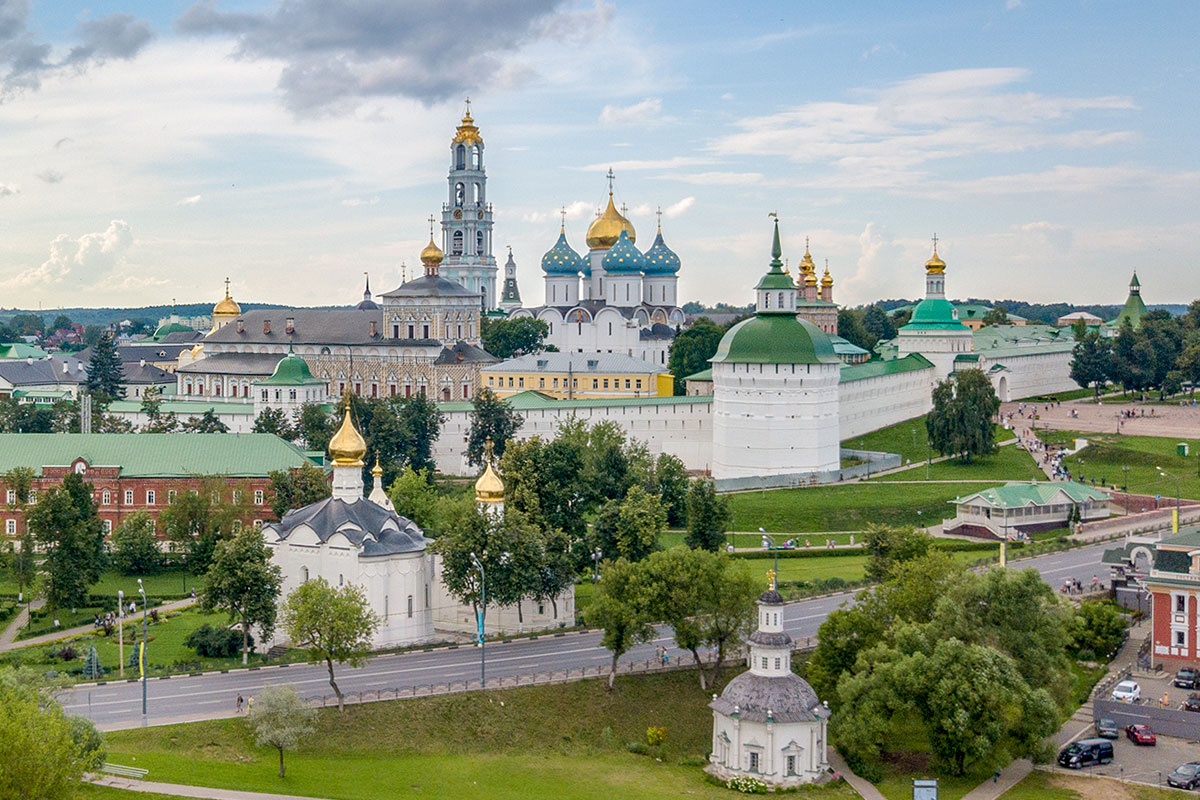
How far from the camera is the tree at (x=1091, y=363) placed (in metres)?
101

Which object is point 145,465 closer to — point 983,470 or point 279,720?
point 279,720

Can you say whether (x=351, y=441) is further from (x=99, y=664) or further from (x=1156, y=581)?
(x=1156, y=581)

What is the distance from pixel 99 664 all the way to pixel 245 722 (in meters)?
Result: 8.49

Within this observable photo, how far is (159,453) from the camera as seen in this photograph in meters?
70.1

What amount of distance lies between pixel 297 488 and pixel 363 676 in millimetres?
19580

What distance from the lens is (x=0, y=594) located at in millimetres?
59719

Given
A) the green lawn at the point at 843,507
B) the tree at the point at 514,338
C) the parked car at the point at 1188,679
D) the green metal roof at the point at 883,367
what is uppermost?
the tree at the point at 514,338

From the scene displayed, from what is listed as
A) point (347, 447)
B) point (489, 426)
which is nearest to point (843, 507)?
point (489, 426)

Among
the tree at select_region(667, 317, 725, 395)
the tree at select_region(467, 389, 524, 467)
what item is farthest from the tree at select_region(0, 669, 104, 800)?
the tree at select_region(667, 317, 725, 395)

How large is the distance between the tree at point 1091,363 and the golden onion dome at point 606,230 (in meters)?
34.7

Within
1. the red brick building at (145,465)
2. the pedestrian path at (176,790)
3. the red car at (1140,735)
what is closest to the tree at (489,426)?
the red brick building at (145,465)

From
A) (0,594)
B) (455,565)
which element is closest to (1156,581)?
(455,565)

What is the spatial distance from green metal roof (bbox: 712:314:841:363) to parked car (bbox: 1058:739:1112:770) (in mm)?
34217

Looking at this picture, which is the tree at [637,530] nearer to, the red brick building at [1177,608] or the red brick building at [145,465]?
the red brick building at [1177,608]
